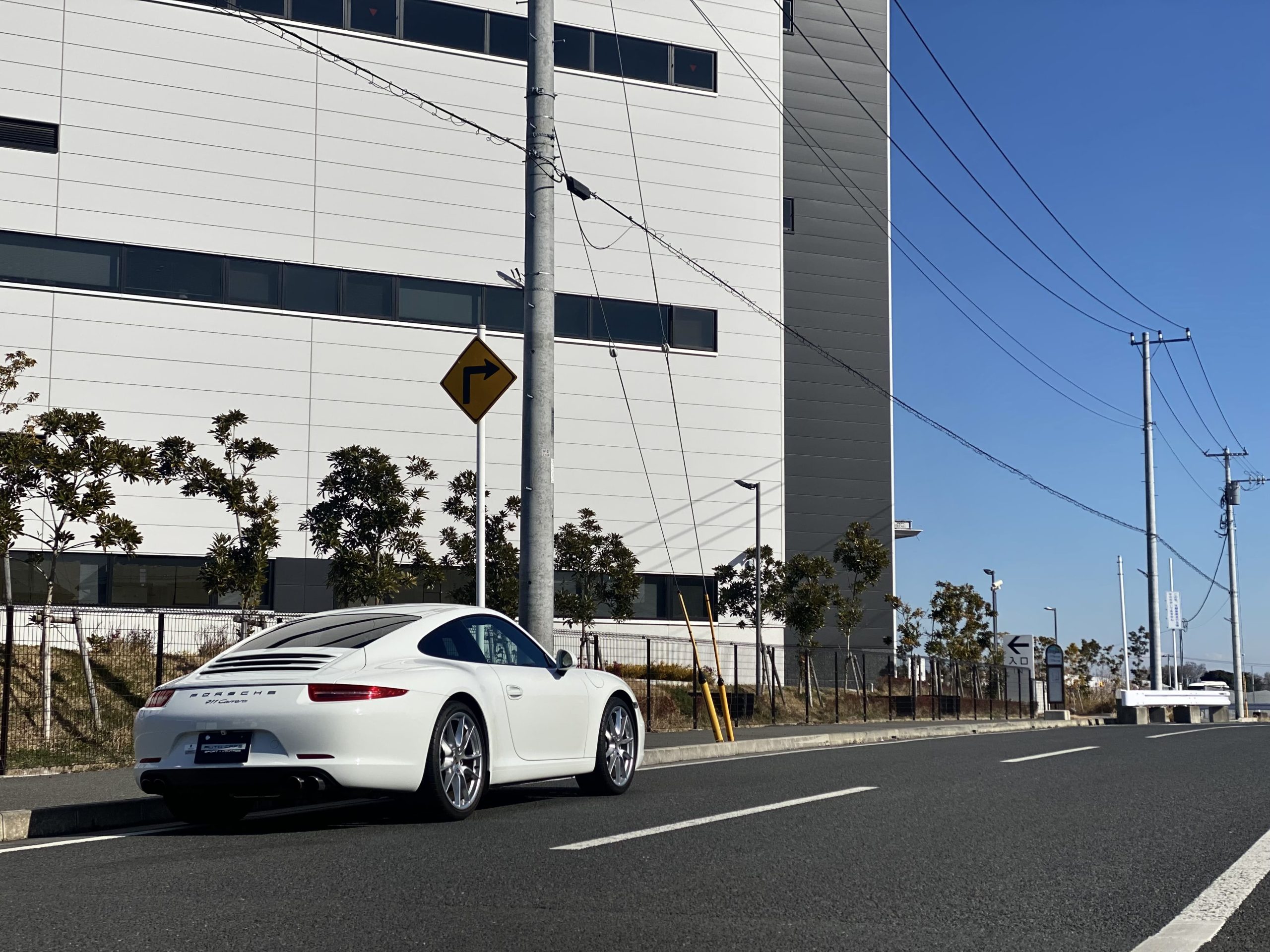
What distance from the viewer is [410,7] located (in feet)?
122

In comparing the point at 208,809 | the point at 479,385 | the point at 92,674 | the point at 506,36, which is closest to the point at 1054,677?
the point at 506,36

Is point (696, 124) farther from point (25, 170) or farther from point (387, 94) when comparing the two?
point (25, 170)

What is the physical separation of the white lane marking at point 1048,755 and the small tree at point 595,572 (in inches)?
665

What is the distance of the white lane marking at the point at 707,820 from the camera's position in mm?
7098

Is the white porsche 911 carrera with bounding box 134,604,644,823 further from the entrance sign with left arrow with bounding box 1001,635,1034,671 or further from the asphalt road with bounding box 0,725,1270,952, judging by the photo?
the entrance sign with left arrow with bounding box 1001,635,1034,671

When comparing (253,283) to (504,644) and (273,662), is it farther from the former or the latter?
(273,662)

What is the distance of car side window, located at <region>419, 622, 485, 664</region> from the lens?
8.71 m

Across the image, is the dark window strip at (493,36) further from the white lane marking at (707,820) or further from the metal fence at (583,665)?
the white lane marking at (707,820)

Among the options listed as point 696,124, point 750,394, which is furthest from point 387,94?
point 750,394

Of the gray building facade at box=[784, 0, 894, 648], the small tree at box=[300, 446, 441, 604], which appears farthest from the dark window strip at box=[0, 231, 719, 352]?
the small tree at box=[300, 446, 441, 604]

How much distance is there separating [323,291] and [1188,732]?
23.7 m

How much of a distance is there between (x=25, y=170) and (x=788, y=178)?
2551cm

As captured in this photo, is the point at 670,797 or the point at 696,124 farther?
the point at 696,124

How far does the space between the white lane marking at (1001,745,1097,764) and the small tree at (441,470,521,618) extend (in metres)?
14.3
